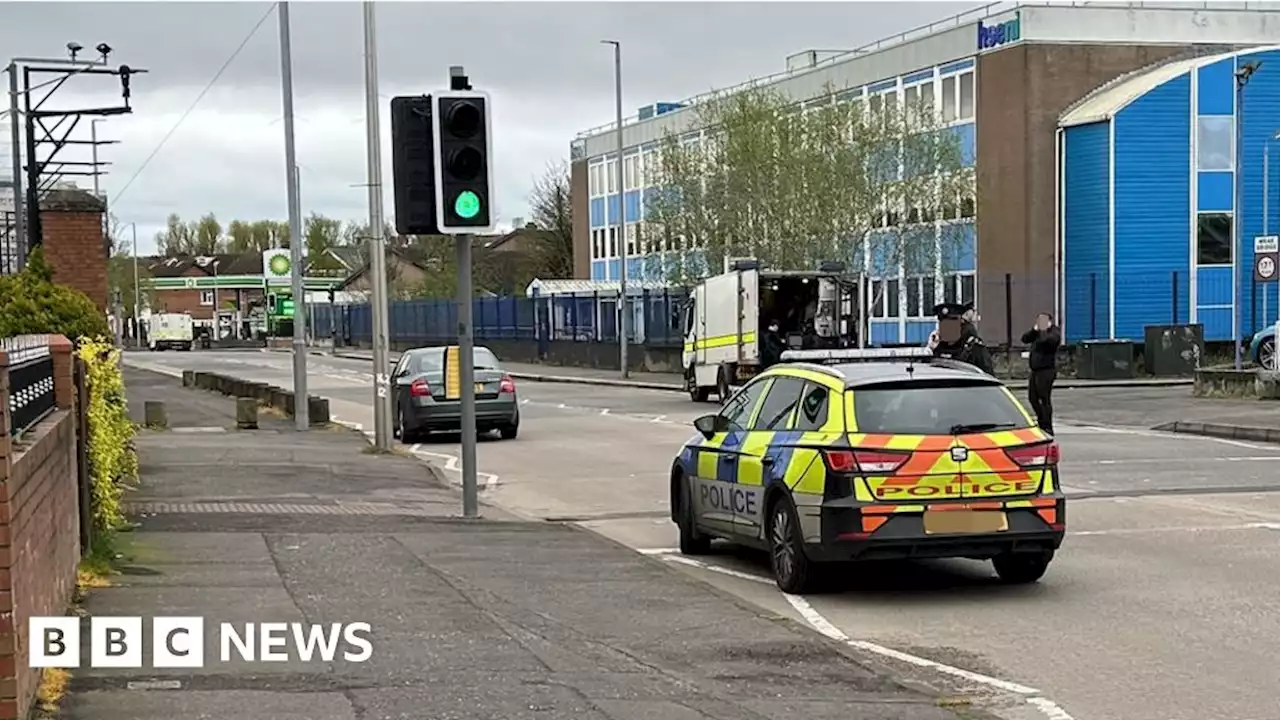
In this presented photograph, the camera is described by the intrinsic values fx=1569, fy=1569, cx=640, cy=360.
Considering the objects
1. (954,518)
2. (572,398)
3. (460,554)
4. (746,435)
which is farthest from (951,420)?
(572,398)

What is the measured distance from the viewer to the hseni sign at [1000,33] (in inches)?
1812

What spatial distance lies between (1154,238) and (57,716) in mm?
42574

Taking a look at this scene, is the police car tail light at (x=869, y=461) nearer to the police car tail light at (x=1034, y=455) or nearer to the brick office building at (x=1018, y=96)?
the police car tail light at (x=1034, y=455)

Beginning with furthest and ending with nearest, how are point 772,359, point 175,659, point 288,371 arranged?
point 288,371, point 772,359, point 175,659

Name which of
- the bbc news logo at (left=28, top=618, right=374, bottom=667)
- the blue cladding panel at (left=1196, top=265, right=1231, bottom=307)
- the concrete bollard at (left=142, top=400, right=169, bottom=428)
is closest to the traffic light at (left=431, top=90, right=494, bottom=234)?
the bbc news logo at (left=28, top=618, right=374, bottom=667)

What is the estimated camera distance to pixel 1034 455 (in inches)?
390

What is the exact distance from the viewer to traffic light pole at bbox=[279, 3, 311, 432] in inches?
958

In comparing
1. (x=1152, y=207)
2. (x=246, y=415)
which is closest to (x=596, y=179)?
(x=1152, y=207)

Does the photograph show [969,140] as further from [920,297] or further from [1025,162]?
[920,297]

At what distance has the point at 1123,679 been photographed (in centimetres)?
766

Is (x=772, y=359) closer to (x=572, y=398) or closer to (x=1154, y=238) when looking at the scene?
(x=572, y=398)

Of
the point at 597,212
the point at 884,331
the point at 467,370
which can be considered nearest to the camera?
the point at 467,370

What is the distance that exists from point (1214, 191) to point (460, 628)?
41377 millimetres

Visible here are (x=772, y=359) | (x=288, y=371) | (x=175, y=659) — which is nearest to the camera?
(x=175, y=659)
